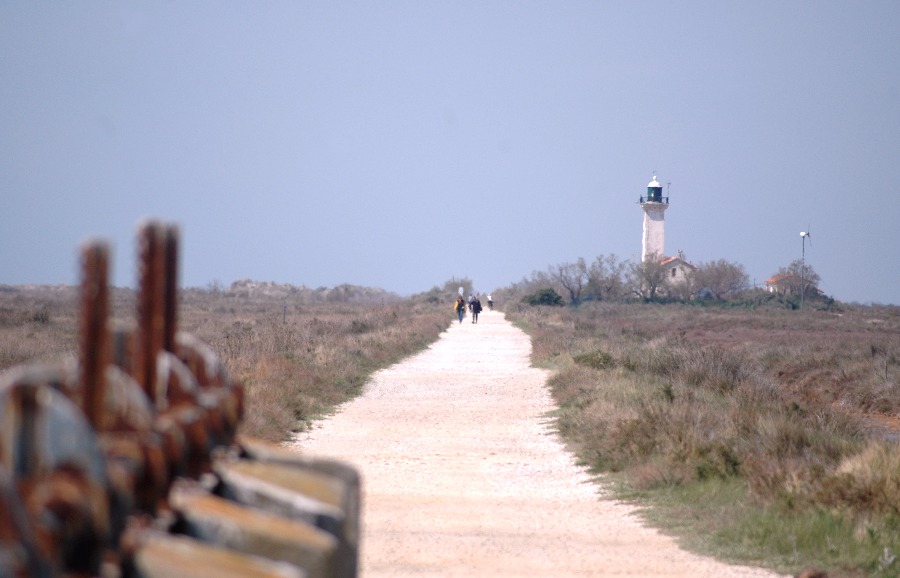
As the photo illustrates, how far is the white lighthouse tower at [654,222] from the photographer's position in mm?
109812

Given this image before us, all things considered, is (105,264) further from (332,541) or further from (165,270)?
(332,541)

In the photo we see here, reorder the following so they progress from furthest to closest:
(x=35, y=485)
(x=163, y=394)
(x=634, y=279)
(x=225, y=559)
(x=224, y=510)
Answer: (x=634, y=279), (x=163, y=394), (x=224, y=510), (x=225, y=559), (x=35, y=485)

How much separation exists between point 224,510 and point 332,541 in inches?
9.1

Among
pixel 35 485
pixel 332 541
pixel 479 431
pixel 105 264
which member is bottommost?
pixel 479 431

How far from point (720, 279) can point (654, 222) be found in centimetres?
1307

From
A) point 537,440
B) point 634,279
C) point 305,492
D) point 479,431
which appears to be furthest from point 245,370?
point 634,279

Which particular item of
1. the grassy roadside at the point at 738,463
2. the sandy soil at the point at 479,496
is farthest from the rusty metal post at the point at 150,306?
the grassy roadside at the point at 738,463

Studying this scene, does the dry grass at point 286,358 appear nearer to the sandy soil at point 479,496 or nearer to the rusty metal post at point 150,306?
the sandy soil at point 479,496

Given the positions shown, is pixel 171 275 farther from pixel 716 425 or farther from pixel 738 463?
pixel 716 425

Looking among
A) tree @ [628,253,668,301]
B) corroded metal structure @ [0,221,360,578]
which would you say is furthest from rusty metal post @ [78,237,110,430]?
tree @ [628,253,668,301]

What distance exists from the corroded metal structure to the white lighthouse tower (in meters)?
109

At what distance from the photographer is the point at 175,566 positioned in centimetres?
176

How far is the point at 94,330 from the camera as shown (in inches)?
68.2

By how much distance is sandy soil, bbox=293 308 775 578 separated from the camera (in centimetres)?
786
